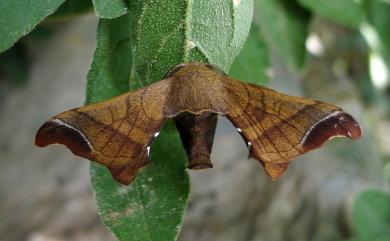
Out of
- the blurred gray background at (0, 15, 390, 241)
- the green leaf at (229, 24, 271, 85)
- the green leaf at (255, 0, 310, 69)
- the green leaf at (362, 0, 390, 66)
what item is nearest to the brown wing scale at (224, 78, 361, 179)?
the green leaf at (229, 24, 271, 85)

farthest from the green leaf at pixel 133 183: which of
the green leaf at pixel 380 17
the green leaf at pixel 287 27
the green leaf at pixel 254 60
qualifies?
the green leaf at pixel 380 17

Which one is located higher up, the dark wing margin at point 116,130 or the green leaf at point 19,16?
the green leaf at point 19,16

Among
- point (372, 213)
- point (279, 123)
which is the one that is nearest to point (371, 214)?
point (372, 213)

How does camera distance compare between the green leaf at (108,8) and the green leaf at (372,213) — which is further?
the green leaf at (372,213)

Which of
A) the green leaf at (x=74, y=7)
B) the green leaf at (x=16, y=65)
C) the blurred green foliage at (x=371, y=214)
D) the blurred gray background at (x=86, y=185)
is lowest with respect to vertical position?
the blurred green foliage at (x=371, y=214)

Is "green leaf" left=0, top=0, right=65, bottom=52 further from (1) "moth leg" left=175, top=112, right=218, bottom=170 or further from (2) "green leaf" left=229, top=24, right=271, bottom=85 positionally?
(2) "green leaf" left=229, top=24, right=271, bottom=85

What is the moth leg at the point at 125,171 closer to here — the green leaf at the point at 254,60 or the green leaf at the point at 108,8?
the green leaf at the point at 108,8
